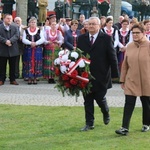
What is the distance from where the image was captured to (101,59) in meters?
8.95

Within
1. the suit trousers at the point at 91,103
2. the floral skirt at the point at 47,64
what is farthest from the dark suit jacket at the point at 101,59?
the floral skirt at the point at 47,64

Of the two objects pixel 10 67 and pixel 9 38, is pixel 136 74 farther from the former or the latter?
pixel 10 67

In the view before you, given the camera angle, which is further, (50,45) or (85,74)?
(50,45)

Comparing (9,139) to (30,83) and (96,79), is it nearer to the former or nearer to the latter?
(96,79)

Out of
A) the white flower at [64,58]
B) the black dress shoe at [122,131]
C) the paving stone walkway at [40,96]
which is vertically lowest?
the paving stone walkway at [40,96]

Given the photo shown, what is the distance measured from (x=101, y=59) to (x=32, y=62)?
6599 millimetres

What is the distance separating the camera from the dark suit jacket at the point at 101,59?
894 cm

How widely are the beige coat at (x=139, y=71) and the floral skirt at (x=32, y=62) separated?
675 centimetres

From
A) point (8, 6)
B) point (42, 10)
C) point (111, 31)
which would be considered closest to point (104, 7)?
point (42, 10)

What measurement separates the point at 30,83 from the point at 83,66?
678 cm

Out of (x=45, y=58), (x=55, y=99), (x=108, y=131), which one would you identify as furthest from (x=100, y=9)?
(x=108, y=131)

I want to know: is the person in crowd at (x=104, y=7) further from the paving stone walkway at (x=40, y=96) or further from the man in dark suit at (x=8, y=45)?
the man in dark suit at (x=8, y=45)

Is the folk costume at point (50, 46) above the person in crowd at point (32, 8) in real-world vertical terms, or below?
below

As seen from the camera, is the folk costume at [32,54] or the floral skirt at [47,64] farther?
the floral skirt at [47,64]
